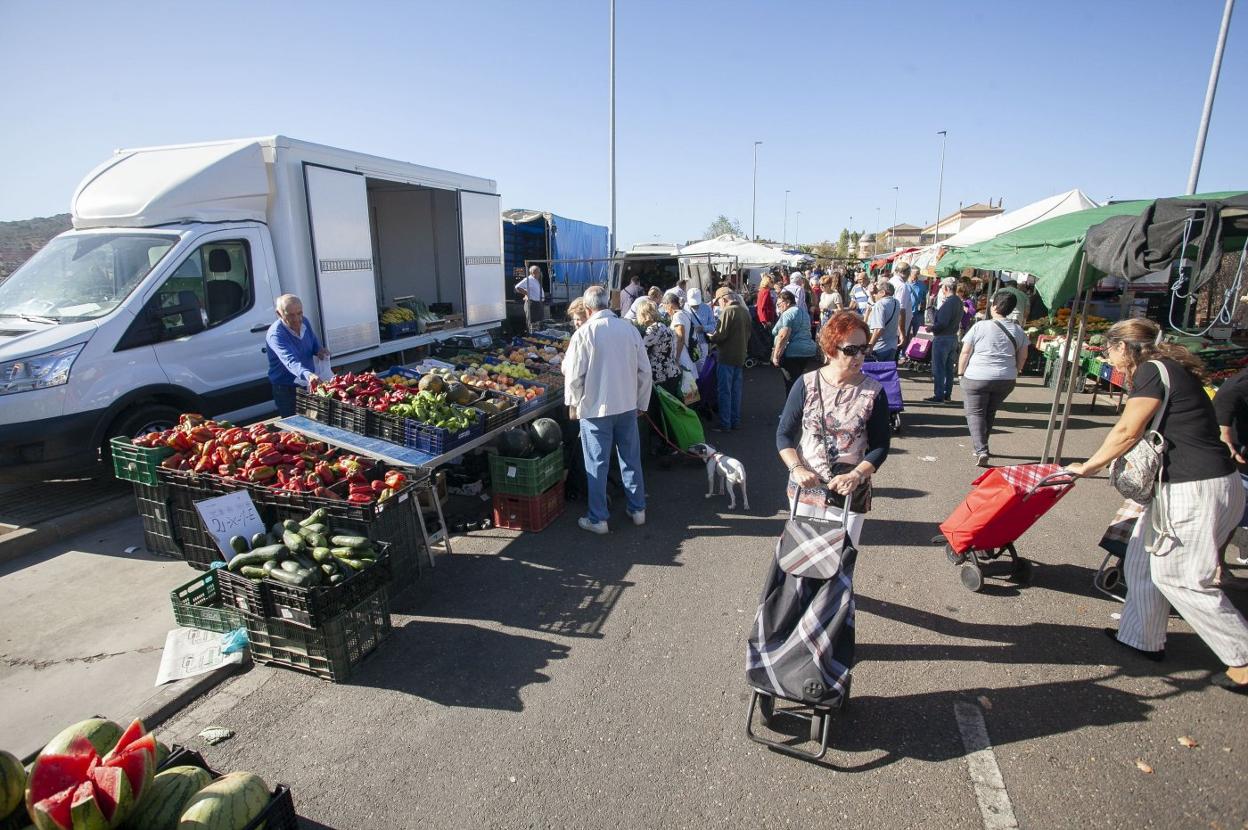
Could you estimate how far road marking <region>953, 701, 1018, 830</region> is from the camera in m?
2.79

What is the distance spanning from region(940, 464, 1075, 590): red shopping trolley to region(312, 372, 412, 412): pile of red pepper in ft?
15.4

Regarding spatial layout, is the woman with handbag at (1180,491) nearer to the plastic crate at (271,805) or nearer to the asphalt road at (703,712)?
the asphalt road at (703,712)

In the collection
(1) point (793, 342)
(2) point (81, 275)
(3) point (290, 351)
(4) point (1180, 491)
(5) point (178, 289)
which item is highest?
(2) point (81, 275)

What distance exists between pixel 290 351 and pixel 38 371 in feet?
6.31

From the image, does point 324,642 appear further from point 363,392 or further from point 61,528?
point 61,528

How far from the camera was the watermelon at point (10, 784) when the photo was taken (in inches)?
74.8

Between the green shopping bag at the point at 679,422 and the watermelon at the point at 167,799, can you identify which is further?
the green shopping bag at the point at 679,422

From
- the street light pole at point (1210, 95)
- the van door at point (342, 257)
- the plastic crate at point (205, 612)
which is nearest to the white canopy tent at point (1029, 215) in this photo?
the street light pole at point (1210, 95)

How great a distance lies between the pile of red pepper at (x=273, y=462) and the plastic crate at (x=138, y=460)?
0.19ft

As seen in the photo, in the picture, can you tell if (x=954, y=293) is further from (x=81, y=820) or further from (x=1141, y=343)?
(x=81, y=820)

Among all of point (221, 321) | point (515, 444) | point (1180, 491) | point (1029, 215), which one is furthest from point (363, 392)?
point (1029, 215)

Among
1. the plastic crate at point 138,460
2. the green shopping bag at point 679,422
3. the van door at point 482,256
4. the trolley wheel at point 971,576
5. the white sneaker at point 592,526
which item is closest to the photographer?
the trolley wheel at point 971,576

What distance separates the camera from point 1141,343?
3797 millimetres

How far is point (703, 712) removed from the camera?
3469mm
